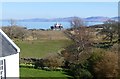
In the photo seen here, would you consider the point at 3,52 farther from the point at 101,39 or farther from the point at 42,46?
the point at 101,39

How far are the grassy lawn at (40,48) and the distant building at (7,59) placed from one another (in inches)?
866

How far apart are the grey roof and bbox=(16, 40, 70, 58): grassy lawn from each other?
864 inches

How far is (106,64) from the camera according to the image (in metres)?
21.8

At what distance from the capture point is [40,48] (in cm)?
4200

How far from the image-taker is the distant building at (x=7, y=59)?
44.1 feet

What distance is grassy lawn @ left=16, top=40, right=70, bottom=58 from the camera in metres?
38.0

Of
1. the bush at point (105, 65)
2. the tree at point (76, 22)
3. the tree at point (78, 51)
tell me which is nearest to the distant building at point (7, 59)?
the bush at point (105, 65)

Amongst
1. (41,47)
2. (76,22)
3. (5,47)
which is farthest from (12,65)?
(41,47)

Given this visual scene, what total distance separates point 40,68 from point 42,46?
13710 mm

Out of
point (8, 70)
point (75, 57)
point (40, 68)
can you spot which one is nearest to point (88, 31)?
point (75, 57)

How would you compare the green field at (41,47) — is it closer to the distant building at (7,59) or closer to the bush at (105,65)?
the bush at (105,65)

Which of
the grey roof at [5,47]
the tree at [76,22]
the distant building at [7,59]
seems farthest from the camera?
the tree at [76,22]

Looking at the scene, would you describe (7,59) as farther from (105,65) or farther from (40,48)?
(40,48)

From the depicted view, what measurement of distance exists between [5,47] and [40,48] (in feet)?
91.7
